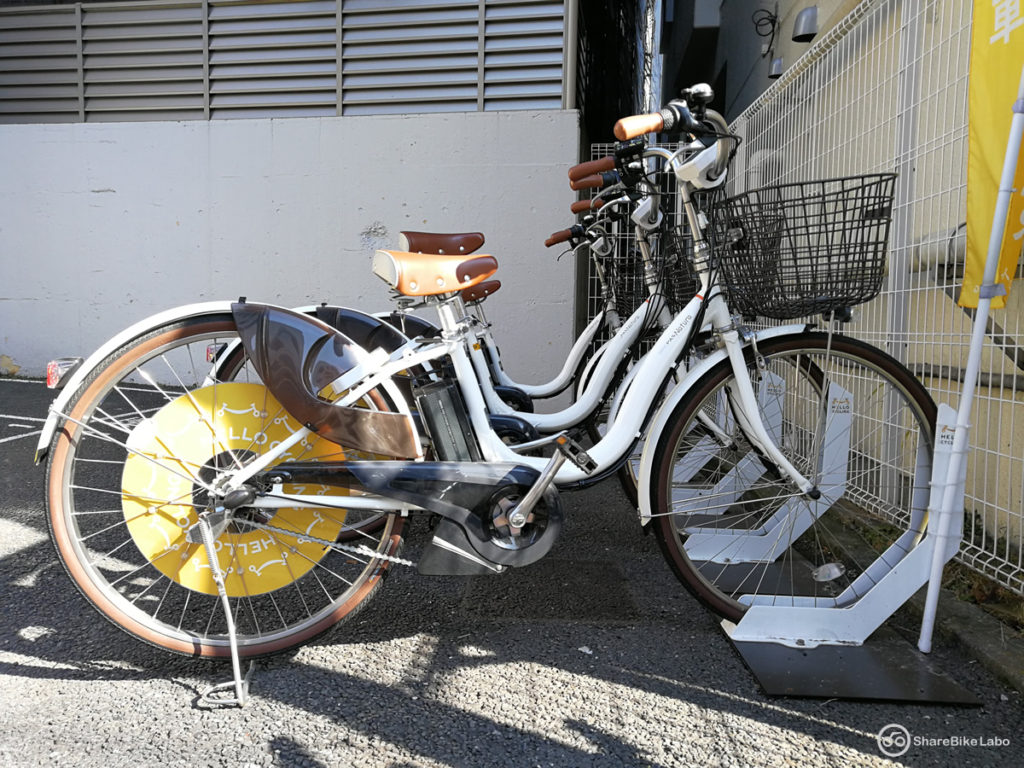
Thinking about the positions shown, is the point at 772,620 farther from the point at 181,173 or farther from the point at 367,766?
the point at 181,173

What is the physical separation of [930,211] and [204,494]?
8.16 ft

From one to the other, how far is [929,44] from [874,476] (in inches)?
61.5

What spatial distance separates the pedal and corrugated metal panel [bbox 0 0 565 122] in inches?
163

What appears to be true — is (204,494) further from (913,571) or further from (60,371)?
(913,571)

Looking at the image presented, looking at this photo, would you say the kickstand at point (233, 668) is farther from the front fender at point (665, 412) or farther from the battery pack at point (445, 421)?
the front fender at point (665, 412)

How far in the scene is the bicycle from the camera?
177 centimetres

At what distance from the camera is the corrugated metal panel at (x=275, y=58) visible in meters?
5.42

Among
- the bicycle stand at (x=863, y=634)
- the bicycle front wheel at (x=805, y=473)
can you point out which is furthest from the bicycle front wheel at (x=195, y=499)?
the bicycle stand at (x=863, y=634)

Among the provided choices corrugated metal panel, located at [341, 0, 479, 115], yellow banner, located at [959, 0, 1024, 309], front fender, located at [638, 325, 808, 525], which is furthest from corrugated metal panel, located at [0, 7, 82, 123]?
yellow banner, located at [959, 0, 1024, 309]

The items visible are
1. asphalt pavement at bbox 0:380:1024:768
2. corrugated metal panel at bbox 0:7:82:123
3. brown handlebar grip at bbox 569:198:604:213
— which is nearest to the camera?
asphalt pavement at bbox 0:380:1024:768

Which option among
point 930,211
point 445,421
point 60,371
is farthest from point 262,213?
point 930,211

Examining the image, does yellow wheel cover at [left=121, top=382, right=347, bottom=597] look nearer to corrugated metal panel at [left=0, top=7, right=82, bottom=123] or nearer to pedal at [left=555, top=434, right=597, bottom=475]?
pedal at [left=555, top=434, right=597, bottom=475]

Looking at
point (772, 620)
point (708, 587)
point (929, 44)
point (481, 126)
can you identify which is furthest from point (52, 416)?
point (481, 126)

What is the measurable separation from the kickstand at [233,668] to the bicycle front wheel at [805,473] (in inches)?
44.7
